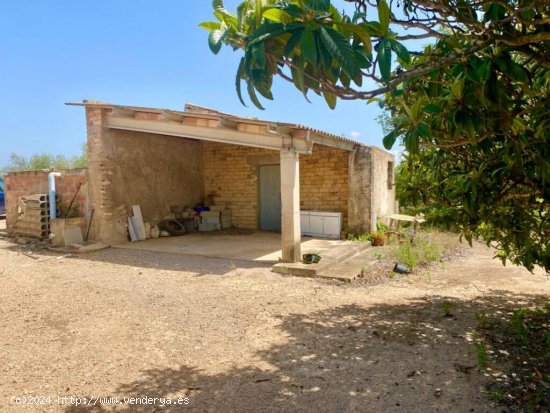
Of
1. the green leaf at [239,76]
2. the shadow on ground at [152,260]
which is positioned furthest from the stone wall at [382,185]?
the green leaf at [239,76]

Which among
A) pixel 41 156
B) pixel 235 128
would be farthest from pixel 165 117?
pixel 41 156

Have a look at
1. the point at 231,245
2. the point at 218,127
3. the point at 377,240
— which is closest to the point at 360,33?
the point at 218,127

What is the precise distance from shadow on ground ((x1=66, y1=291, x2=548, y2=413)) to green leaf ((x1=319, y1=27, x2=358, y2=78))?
2.36 meters

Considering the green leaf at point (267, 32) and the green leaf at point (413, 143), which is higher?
the green leaf at point (267, 32)

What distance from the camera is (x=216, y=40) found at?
1.75m

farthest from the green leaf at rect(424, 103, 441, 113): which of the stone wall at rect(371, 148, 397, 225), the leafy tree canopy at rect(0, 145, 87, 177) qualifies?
the leafy tree canopy at rect(0, 145, 87, 177)

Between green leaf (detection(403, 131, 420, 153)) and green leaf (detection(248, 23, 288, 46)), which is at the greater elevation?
green leaf (detection(248, 23, 288, 46))

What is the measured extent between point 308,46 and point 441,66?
3.44 feet

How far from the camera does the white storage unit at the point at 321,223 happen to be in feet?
34.3

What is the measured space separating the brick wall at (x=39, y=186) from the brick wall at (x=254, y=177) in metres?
4.37

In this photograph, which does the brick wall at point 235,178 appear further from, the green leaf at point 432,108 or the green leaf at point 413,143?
the green leaf at point 413,143

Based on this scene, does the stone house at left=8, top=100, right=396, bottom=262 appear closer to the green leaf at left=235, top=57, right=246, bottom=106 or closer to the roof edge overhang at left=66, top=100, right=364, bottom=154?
the roof edge overhang at left=66, top=100, right=364, bottom=154

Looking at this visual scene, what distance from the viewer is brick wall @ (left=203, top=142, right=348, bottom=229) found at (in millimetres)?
10844

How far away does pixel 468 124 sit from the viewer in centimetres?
196
